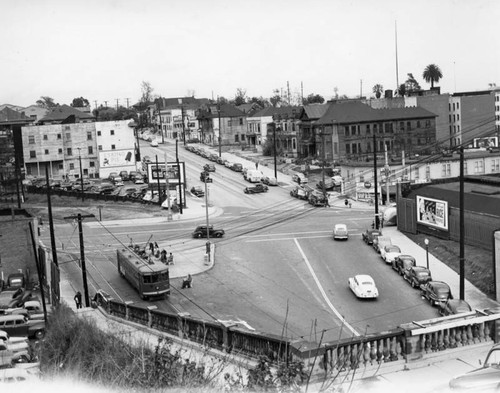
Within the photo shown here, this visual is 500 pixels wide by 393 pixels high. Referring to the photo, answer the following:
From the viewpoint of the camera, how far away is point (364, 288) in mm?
27062

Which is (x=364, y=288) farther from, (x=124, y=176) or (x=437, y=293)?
(x=124, y=176)

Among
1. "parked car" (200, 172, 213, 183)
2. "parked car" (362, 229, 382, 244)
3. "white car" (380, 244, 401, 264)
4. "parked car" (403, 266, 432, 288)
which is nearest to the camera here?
"parked car" (403, 266, 432, 288)

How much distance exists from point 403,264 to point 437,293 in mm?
5001

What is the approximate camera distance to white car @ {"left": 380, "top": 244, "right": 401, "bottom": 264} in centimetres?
3269

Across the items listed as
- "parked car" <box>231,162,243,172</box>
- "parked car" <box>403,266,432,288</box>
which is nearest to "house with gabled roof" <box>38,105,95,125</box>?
"parked car" <box>231,162,243,172</box>

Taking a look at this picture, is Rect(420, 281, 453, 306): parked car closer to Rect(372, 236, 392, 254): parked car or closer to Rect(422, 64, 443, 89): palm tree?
Rect(372, 236, 392, 254): parked car

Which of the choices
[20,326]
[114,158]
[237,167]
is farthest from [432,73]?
[20,326]

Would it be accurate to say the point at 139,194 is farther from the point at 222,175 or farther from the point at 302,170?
the point at 302,170

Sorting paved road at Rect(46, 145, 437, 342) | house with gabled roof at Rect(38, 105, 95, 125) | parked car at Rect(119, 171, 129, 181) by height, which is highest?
house with gabled roof at Rect(38, 105, 95, 125)

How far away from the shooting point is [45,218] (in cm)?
5141

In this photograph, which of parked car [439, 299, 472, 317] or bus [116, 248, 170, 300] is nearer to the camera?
parked car [439, 299, 472, 317]

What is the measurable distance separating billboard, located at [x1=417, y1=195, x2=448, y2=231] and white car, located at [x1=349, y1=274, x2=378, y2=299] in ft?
30.8

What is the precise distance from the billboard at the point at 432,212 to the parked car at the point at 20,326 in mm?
19799

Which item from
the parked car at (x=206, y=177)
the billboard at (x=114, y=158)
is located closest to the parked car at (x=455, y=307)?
the parked car at (x=206, y=177)
